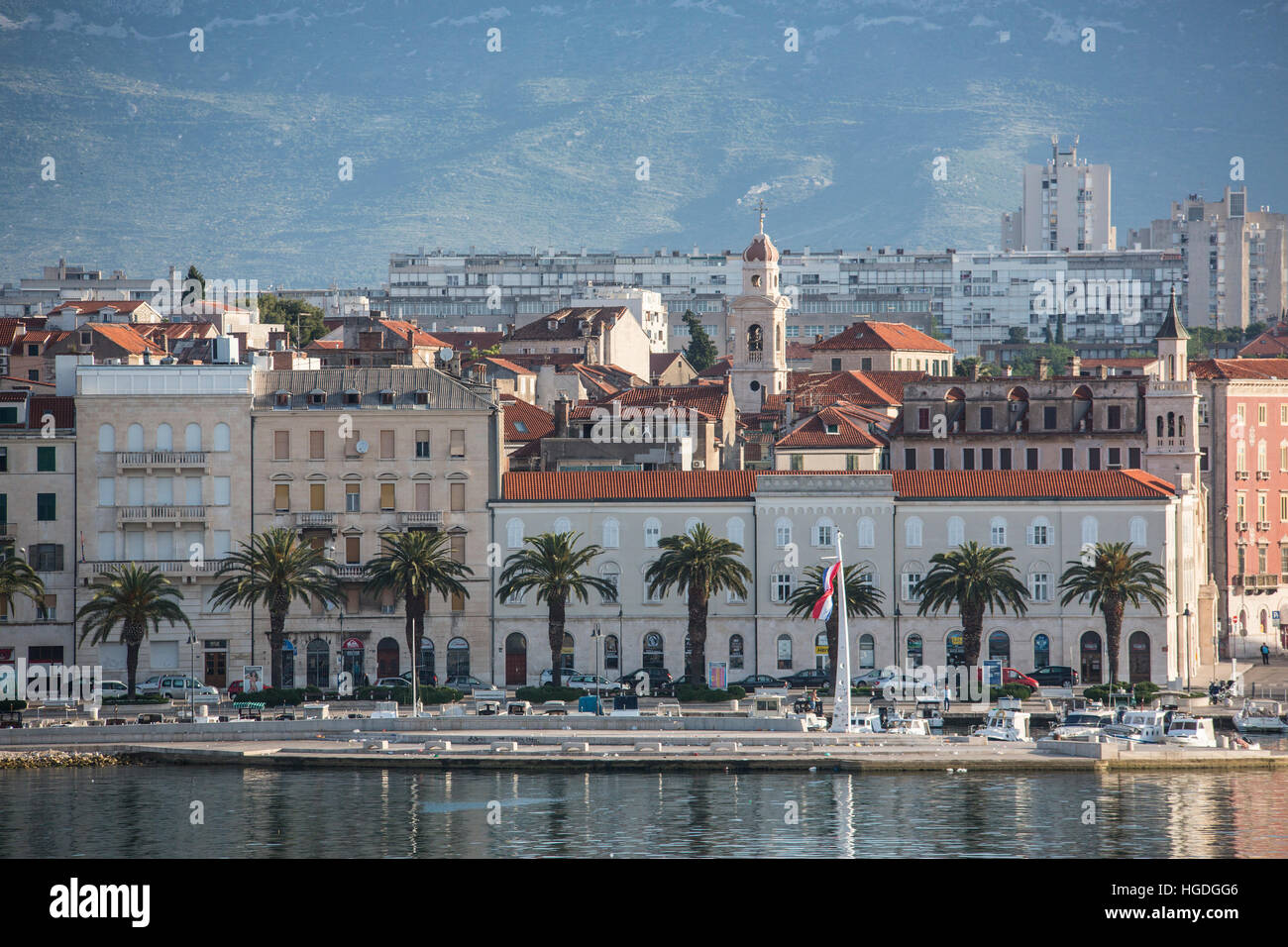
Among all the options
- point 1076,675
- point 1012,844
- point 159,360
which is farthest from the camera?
point 159,360

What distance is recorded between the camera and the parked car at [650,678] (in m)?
104

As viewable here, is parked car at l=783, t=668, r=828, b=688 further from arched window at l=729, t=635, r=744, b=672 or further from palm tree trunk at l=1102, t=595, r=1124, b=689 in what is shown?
palm tree trunk at l=1102, t=595, r=1124, b=689

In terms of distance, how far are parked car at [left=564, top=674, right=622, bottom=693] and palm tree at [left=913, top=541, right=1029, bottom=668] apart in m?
14.7

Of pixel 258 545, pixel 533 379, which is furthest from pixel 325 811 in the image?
pixel 533 379

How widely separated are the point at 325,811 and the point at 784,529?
37.7m

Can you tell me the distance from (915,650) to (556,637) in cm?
1689

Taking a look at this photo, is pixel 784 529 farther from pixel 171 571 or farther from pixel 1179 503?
pixel 171 571

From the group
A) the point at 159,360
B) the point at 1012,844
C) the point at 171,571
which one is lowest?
the point at 1012,844

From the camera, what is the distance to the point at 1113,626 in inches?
3976

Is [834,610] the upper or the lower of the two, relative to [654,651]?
upper

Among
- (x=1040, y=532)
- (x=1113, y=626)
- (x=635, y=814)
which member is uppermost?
(x=1040, y=532)

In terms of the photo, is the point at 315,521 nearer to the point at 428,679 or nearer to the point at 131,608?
the point at 428,679

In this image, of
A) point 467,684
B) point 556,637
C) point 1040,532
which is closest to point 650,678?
point 556,637

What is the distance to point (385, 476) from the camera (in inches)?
4254
